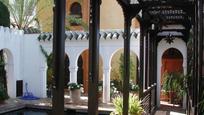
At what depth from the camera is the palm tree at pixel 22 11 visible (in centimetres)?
2206

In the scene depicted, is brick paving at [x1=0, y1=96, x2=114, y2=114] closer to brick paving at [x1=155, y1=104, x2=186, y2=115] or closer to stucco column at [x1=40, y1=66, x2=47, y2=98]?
brick paving at [x1=155, y1=104, x2=186, y2=115]

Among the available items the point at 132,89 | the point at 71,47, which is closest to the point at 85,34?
the point at 71,47

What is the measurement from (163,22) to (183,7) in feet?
12.2

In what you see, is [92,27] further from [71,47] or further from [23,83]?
[23,83]

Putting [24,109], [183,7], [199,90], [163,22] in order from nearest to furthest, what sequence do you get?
1. [199,90]
2. [183,7]
3. [163,22]
4. [24,109]

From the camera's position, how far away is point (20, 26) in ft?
75.7

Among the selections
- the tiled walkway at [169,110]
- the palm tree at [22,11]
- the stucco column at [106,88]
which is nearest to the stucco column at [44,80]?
the palm tree at [22,11]

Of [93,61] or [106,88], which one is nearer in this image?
[93,61]

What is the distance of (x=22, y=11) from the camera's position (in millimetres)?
22141

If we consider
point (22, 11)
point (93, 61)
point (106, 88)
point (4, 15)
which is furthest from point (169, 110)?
point (93, 61)

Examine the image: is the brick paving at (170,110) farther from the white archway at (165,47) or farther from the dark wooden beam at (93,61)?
the dark wooden beam at (93,61)

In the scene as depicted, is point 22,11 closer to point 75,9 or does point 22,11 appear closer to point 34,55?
point 34,55

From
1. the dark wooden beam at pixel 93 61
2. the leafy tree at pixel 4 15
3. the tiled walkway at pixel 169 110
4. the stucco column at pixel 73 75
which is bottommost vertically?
the tiled walkway at pixel 169 110

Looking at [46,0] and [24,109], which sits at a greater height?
[46,0]
